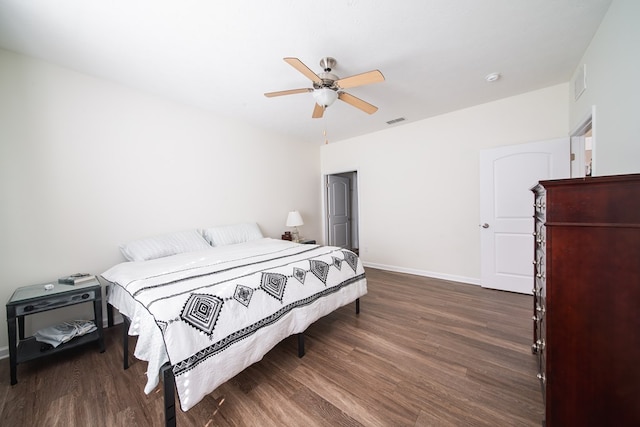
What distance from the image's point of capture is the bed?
1173 mm

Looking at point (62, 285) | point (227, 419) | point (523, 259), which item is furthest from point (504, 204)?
point (62, 285)

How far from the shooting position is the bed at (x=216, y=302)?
46.2 inches

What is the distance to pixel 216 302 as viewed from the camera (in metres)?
1.36

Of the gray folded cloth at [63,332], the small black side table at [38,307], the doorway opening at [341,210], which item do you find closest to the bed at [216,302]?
the small black side table at [38,307]

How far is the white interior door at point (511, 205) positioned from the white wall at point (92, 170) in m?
3.62

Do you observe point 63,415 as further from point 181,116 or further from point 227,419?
point 181,116

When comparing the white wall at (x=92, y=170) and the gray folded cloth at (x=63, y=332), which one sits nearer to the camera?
the gray folded cloth at (x=63, y=332)

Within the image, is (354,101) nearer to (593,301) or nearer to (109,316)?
(593,301)

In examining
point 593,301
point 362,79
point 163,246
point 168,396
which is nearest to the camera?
point 593,301

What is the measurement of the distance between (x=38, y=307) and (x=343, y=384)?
91.7 inches

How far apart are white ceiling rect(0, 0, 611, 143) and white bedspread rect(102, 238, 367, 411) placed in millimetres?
1870

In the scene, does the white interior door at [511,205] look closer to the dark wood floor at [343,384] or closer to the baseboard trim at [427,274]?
the baseboard trim at [427,274]

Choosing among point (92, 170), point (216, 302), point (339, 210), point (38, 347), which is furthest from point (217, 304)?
point (339, 210)

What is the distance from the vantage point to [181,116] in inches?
118
